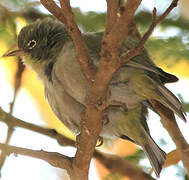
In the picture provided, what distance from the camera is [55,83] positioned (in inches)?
153

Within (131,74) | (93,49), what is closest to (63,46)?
(93,49)

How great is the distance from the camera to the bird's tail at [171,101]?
348 centimetres

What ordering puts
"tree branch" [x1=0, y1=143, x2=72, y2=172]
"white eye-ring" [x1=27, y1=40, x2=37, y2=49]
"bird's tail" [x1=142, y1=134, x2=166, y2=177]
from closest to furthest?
1. "tree branch" [x1=0, y1=143, x2=72, y2=172]
2. "bird's tail" [x1=142, y1=134, x2=166, y2=177]
3. "white eye-ring" [x1=27, y1=40, x2=37, y2=49]

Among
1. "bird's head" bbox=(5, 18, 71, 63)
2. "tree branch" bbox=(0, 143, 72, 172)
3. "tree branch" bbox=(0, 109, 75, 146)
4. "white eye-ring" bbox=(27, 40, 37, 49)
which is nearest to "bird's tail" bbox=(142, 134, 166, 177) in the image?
"tree branch" bbox=(0, 109, 75, 146)

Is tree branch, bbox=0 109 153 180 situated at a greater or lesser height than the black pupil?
lesser

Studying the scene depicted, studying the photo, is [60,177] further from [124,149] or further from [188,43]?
[188,43]

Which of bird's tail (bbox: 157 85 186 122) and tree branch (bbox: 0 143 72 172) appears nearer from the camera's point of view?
tree branch (bbox: 0 143 72 172)

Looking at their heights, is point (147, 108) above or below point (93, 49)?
below

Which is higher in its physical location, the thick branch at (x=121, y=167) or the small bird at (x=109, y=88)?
the small bird at (x=109, y=88)

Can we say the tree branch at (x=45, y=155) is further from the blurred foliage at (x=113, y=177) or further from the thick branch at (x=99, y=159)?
the blurred foliage at (x=113, y=177)

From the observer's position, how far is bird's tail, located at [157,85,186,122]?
3479 mm

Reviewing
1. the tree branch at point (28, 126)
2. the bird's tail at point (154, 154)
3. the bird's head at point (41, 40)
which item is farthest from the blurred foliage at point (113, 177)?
the bird's head at point (41, 40)

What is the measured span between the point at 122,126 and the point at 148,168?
0.53m

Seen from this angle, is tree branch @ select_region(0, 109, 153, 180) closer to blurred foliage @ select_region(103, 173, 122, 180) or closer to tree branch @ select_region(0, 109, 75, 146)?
tree branch @ select_region(0, 109, 75, 146)
